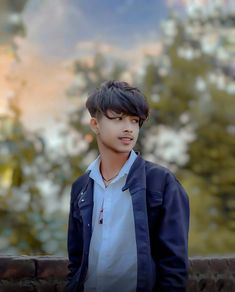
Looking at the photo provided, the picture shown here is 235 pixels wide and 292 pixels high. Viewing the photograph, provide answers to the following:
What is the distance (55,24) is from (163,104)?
1857 mm

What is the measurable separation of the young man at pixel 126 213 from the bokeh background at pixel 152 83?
4.83 meters

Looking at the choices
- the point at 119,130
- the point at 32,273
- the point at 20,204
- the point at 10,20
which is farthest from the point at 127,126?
the point at 10,20

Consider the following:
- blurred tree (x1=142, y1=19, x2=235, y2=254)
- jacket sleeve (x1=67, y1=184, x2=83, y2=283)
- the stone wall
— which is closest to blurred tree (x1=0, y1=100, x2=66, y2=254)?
the stone wall

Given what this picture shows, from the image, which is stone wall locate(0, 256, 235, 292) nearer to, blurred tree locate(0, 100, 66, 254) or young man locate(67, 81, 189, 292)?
young man locate(67, 81, 189, 292)

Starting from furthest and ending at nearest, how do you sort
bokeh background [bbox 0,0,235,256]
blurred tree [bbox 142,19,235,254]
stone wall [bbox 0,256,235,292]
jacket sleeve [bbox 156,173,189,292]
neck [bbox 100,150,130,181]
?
blurred tree [bbox 142,19,235,254]
bokeh background [bbox 0,0,235,256]
stone wall [bbox 0,256,235,292]
neck [bbox 100,150,130,181]
jacket sleeve [bbox 156,173,189,292]

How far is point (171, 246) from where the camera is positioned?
1.59 metres

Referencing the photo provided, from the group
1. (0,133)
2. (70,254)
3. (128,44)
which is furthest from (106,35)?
(70,254)

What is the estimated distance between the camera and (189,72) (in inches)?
379

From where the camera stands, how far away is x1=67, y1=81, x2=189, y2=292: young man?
1594mm

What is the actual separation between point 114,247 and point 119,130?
0.89 ft

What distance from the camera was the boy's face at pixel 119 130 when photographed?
5.46ft

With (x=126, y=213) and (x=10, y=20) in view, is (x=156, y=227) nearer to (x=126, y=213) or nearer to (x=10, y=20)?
(x=126, y=213)

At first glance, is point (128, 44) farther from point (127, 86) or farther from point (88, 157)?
point (127, 86)

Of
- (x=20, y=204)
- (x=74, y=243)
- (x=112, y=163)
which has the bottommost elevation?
(x=20, y=204)
